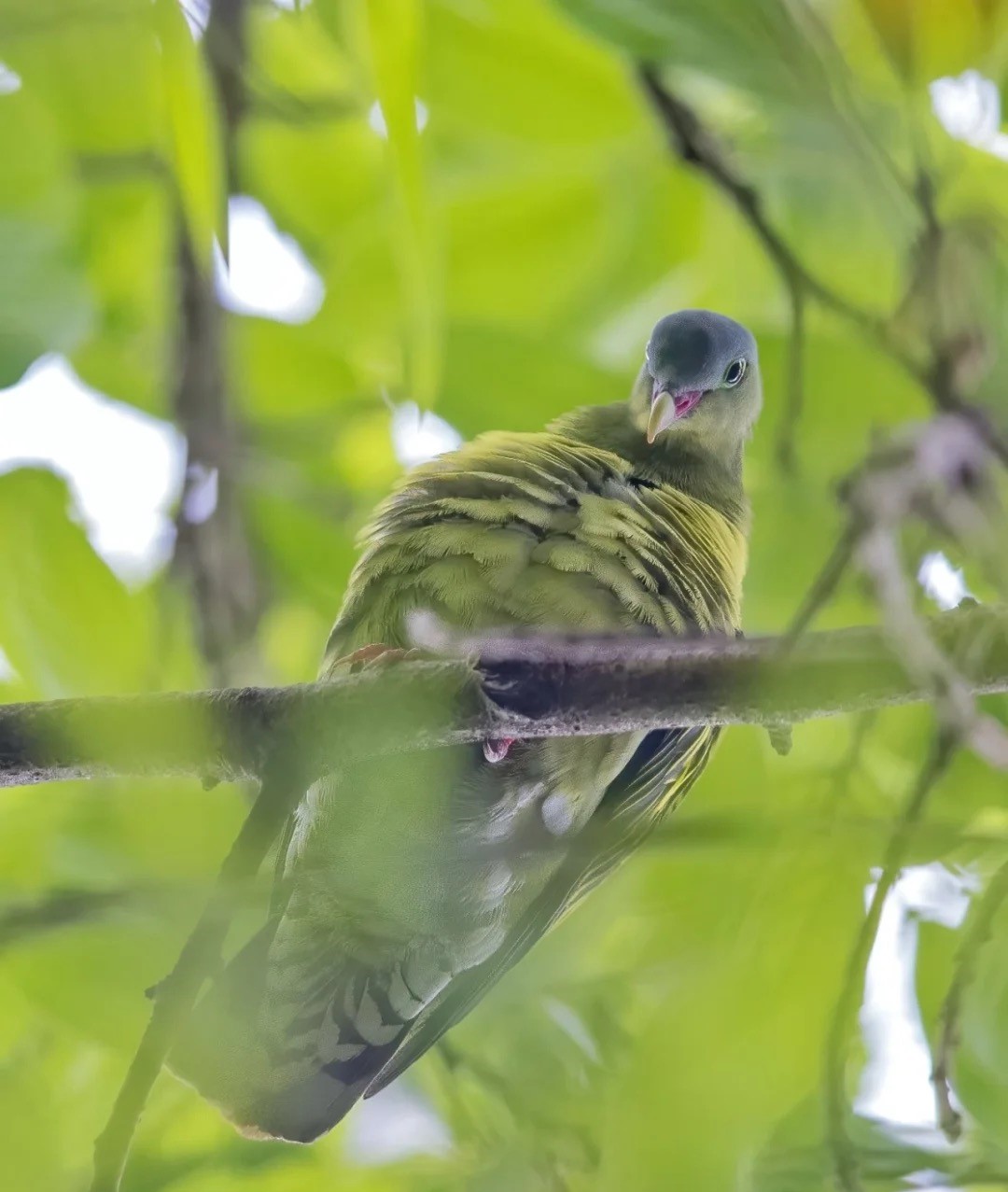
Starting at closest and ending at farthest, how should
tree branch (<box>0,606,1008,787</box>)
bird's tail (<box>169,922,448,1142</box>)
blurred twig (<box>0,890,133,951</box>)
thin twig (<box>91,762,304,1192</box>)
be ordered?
thin twig (<box>91,762,304,1192</box>) → tree branch (<box>0,606,1008,787</box>) → blurred twig (<box>0,890,133,951</box>) → bird's tail (<box>169,922,448,1142</box>)

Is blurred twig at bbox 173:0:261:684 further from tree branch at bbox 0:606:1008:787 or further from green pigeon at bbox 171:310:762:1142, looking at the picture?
tree branch at bbox 0:606:1008:787

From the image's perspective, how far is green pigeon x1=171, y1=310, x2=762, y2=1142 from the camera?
1957 millimetres

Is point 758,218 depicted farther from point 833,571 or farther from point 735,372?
point 833,571

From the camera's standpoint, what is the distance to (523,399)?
7.43 ft

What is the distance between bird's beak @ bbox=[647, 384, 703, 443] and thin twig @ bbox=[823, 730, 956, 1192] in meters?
0.90

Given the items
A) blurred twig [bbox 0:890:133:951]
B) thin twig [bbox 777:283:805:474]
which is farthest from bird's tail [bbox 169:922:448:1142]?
thin twig [bbox 777:283:805:474]

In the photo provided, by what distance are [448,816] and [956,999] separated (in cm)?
76

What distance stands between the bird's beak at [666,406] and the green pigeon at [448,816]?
7.9 inches

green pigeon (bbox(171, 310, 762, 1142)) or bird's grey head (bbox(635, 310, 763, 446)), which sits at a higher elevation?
bird's grey head (bbox(635, 310, 763, 446))

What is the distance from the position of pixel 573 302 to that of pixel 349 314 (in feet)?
1.25

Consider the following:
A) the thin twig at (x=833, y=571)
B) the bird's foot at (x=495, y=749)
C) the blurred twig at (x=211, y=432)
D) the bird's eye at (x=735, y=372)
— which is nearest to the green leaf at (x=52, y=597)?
the bird's foot at (x=495, y=749)

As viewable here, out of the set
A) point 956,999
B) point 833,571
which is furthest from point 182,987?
point 956,999

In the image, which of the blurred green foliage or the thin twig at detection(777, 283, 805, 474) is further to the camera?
the thin twig at detection(777, 283, 805, 474)

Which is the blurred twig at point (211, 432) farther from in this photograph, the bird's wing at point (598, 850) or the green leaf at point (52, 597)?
the bird's wing at point (598, 850)
